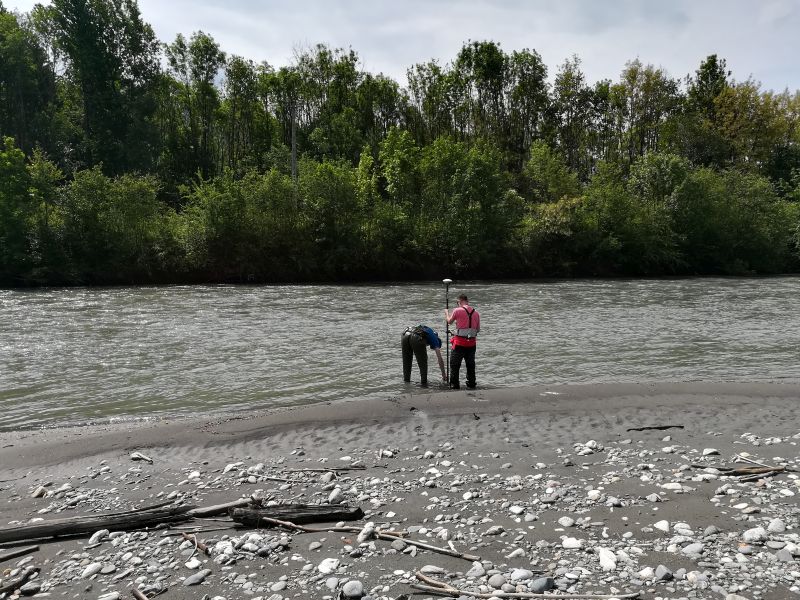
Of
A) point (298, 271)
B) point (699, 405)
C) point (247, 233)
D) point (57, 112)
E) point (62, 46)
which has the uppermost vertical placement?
point (62, 46)

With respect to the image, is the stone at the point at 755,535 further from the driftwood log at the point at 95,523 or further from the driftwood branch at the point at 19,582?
the driftwood branch at the point at 19,582

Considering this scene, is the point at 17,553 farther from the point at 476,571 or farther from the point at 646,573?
the point at 646,573

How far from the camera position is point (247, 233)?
4406 cm

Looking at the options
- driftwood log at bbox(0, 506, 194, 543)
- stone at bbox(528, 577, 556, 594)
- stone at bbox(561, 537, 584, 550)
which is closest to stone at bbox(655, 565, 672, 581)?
stone at bbox(561, 537, 584, 550)

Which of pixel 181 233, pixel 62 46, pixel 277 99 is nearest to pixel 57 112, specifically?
pixel 62 46

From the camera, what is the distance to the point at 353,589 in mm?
4781

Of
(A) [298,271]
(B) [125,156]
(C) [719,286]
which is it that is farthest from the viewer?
(B) [125,156]

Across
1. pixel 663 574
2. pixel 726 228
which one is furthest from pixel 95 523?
pixel 726 228

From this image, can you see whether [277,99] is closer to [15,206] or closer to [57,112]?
[57,112]

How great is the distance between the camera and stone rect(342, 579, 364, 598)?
474 centimetres

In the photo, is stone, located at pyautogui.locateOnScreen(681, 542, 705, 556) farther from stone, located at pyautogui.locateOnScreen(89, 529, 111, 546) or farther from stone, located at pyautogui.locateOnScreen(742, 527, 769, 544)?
stone, located at pyautogui.locateOnScreen(89, 529, 111, 546)

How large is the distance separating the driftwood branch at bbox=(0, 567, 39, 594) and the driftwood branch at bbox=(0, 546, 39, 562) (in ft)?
1.29

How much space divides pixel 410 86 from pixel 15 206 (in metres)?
45.2

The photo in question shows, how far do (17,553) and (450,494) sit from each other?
444cm
